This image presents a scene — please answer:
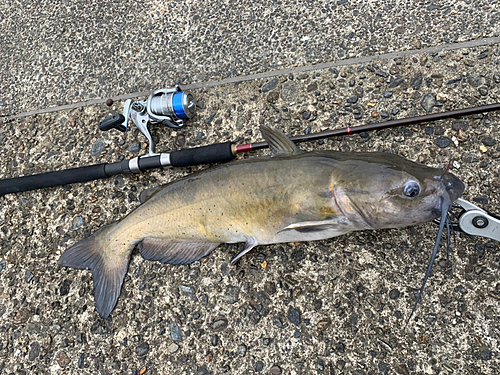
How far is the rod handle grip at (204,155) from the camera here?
2.02m

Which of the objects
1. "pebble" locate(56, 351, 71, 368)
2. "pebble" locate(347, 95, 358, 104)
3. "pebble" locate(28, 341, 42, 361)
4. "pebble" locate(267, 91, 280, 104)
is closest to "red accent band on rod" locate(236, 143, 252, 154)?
"pebble" locate(267, 91, 280, 104)

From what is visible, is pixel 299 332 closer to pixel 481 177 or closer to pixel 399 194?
pixel 399 194

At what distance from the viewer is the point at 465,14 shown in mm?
2182

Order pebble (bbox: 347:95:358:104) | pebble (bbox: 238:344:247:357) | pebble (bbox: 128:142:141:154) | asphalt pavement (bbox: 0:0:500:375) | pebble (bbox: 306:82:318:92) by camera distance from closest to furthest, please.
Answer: asphalt pavement (bbox: 0:0:500:375)
pebble (bbox: 238:344:247:357)
pebble (bbox: 347:95:358:104)
pebble (bbox: 306:82:318:92)
pebble (bbox: 128:142:141:154)

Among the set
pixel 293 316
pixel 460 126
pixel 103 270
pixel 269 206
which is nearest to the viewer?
pixel 269 206

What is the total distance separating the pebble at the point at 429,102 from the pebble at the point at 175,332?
6.53 ft

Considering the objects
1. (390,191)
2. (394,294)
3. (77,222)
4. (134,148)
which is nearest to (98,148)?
(134,148)

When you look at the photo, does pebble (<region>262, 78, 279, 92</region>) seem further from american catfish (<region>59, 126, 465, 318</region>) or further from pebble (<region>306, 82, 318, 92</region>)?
american catfish (<region>59, 126, 465, 318</region>)

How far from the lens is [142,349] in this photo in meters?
1.93

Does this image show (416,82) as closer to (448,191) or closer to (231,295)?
(448,191)

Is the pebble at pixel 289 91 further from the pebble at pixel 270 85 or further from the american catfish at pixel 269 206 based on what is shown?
the american catfish at pixel 269 206

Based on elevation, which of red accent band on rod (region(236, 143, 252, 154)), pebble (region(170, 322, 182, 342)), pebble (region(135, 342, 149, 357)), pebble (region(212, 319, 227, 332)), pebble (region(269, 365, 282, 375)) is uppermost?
red accent band on rod (region(236, 143, 252, 154))

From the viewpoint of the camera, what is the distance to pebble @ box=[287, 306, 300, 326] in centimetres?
180

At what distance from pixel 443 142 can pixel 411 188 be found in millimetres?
703
